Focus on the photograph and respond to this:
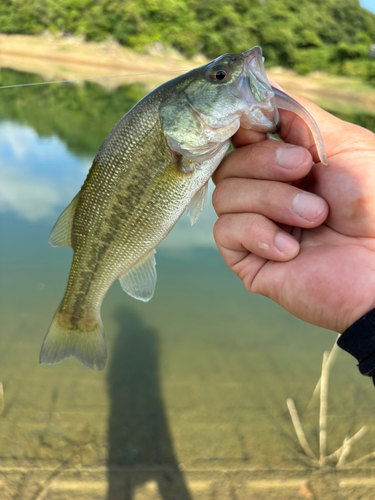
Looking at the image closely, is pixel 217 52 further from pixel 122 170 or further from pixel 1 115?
pixel 122 170

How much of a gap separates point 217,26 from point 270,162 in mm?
69250

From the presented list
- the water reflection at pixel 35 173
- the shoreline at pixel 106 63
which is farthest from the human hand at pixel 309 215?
the shoreline at pixel 106 63

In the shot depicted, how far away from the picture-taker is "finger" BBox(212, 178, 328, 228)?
191cm

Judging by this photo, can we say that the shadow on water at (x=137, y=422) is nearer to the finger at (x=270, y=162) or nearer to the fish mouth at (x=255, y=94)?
the finger at (x=270, y=162)

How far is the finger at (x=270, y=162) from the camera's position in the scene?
1899mm

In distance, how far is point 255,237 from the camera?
79.5 inches

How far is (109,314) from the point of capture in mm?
7125

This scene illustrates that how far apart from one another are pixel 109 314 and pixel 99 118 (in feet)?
63.5

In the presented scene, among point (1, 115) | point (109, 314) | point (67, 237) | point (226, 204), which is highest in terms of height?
point (226, 204)

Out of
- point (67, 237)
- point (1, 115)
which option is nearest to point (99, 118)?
point (1, 115)

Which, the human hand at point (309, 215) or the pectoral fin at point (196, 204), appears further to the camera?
the pectoral fin at point (196, 204)

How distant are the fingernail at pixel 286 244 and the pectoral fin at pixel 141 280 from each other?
811 mm

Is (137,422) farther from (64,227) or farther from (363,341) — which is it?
(363,341)

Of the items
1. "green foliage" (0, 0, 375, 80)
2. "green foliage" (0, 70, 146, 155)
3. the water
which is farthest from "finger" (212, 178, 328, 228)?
"green foliage" (0, 0, 375, 80)
